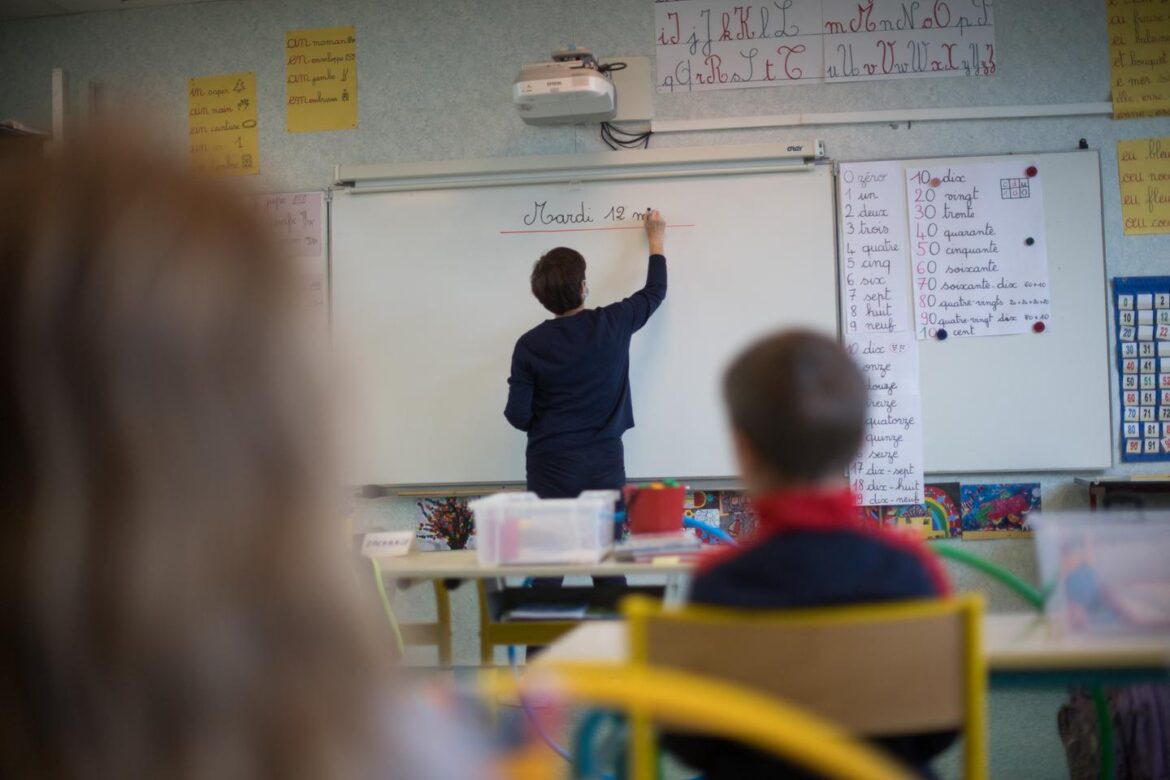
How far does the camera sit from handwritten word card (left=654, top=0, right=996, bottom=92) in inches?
153

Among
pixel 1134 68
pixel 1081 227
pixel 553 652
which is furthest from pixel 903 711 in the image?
pixel 1134 68

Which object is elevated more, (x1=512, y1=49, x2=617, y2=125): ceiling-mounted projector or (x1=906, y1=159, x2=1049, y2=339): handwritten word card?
(x1=512, y1=49, x2=617, y2=125): ceiling-mounted projector

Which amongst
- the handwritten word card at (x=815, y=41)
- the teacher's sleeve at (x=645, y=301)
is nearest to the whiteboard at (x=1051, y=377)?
the handwritten word card at (x=815, y=41)

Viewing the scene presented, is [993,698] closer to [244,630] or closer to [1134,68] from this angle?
[1134,68]

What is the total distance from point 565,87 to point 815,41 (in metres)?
1.08

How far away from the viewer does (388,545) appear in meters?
2.57

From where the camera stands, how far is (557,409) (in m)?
3.44

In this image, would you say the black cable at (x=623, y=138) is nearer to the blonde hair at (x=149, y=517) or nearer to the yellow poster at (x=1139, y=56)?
the yellow poster at (x=1139, y=56)

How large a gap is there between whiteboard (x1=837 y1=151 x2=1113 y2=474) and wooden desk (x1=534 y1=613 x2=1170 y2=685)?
2.38 m

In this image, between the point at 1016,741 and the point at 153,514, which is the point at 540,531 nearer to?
the point at 1016,741

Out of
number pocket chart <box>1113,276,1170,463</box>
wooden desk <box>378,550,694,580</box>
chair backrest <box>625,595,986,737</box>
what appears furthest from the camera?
number pocket chart <box>1113,276,1170,463</box>

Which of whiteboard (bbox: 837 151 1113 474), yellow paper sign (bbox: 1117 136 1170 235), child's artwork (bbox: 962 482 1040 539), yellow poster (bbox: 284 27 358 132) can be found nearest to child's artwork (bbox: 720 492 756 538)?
whiteboard (bbox: 837 151 1113 474)

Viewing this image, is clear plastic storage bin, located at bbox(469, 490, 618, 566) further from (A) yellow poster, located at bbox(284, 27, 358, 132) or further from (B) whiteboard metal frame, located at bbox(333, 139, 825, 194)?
(A) yellow poster, located at bbox(284, 27, 358, 132)

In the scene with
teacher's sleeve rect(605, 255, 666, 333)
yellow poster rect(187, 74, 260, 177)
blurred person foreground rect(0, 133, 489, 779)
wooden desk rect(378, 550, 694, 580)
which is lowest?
wooden desk rect(378, 550, 694, 580)
